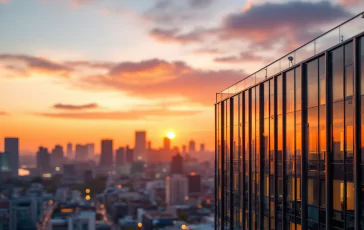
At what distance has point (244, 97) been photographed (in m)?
31.5

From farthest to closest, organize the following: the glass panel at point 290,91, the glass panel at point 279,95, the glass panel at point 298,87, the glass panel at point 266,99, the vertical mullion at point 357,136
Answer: the glass panel at point 266,99 → the glass panel at point 279,95 → the glass panel at point 290,91 → the glass panel at point 298,87 → the vertical mullion at point 357,136

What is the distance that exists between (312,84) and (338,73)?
7.55ft

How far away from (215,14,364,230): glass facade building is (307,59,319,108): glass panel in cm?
4

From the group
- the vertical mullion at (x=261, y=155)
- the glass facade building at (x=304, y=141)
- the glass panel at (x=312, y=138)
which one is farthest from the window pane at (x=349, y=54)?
the vertical mullion at (x=261, y=155)

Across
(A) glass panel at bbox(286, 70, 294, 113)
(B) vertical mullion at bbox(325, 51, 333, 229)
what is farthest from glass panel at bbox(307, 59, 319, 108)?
(A) glass panel at bbox(286, 70, 294, 113)

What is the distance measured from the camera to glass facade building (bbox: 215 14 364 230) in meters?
17.7

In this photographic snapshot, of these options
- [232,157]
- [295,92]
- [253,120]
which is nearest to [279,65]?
[295,92]

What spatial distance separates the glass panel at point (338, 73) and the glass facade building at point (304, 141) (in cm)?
4

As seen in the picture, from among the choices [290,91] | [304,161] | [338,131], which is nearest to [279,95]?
[290,91]

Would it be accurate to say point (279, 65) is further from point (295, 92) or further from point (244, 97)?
point (244, 97)

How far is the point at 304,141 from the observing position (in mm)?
21734

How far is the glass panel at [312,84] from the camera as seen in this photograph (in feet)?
67.7

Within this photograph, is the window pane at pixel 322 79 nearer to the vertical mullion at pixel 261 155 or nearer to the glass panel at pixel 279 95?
the glass panel at pixel 279 95

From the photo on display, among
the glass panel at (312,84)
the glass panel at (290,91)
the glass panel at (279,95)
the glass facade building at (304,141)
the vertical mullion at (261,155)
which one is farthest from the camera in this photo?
the vertical mullion at (261,155)
